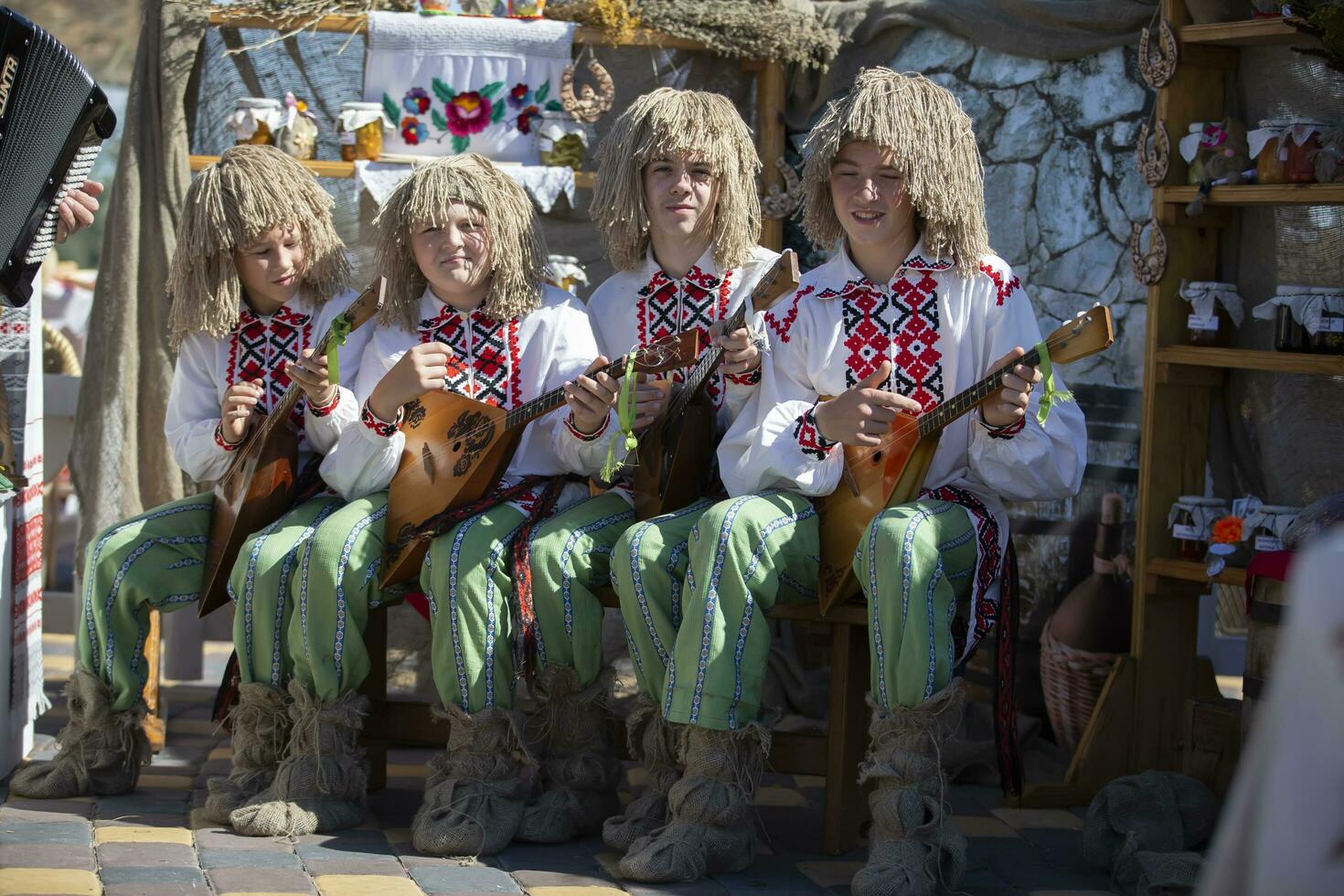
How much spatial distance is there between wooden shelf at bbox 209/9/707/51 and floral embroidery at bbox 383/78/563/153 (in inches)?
7.8

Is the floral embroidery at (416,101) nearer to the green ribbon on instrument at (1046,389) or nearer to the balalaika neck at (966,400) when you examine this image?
the balalaika neck at (966,400)

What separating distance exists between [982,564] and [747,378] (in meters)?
0.63

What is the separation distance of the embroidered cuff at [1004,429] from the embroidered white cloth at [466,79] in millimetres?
2037

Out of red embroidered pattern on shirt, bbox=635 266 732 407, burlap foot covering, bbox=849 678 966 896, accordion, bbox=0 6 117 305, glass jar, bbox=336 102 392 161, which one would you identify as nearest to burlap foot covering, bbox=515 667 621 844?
burlap foot covering, bbox=849 678 966 896

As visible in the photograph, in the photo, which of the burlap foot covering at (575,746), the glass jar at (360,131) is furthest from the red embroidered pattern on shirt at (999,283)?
the glass jar at (360,131)

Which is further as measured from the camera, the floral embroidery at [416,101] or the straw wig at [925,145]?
the floral embroidery at [416,101]

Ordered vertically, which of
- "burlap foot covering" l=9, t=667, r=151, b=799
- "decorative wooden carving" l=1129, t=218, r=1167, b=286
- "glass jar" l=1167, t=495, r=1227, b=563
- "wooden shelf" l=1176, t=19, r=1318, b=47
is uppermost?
"wooden shelf" l=1176, t=19, r=1318, b=47

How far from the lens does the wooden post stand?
15.6 feet

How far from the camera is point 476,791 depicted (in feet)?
10.8

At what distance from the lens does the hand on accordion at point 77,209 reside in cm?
357

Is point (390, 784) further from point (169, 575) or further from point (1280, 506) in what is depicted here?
point (1280, 506)

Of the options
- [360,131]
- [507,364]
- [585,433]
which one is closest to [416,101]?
[360,131]

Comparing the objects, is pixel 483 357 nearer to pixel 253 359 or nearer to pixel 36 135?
pixel 253 359

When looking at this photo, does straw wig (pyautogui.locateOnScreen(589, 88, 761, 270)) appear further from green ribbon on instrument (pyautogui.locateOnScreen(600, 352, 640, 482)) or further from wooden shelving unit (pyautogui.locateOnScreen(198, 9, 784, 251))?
wooden shelving unit (pyautogui.locateOnScreen(198, 9, 784, 251))
